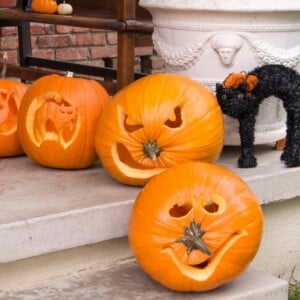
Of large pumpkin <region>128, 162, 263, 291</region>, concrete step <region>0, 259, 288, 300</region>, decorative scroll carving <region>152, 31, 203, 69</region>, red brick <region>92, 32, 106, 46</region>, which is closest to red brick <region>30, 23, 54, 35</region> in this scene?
red brick <region>92, 32, 106, 46</region>

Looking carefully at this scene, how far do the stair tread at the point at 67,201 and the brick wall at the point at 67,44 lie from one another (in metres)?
2.21

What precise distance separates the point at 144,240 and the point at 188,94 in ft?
1.73

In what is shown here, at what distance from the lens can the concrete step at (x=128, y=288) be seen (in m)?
2.02

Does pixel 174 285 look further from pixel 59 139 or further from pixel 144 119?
pixel 59 139

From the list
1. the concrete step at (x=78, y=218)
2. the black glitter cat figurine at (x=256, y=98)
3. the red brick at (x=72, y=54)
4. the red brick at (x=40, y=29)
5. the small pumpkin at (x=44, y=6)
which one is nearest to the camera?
the concrete step at (x=78, y=218)

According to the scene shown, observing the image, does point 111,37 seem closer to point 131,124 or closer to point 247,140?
point 247,140

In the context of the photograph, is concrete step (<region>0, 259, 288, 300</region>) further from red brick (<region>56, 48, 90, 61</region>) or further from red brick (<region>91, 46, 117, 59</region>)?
red brick (<region>91, 46, 117, 59</region>)

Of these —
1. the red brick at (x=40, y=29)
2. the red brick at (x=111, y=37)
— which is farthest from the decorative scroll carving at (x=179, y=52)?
the red brick at (x=111, y=37)

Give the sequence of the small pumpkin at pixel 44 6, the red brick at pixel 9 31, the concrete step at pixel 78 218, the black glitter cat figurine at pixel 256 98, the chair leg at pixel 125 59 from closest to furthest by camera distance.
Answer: the concrete step at pixel 78 218 < the black glitter cat figurine at pixel 256 98 < the chair leg at pixel 125 59 < the small pumpkin at pixel 44 6 < the red brick at pixel 9 31

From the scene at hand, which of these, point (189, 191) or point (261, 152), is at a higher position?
point (189, 191)

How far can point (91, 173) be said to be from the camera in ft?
8.32

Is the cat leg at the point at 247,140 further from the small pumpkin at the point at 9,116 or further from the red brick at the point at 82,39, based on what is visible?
the red brick at the point at 82,39

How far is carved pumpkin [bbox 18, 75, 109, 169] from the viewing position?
8.07 ft

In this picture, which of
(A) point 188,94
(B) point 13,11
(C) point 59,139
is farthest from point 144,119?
(B) point 13,11
